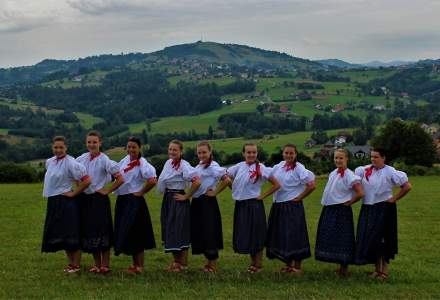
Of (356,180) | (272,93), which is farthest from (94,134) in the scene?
(272,93)

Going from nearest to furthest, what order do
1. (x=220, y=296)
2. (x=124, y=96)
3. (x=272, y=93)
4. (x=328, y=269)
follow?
(x=220, y=296), (x=328, y=269), (x=272, y=93), (x=124, y=96)

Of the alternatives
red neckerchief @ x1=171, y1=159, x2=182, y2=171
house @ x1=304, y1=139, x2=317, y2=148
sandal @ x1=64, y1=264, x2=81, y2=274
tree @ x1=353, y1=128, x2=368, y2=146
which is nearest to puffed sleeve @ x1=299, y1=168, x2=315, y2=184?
red neckerchief @ x1=171, y1=159, x2=182, y2=171

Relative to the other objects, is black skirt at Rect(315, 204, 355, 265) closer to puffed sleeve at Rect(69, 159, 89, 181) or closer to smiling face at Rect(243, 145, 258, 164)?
smiling face at Rect(243, 145, 258, 164)

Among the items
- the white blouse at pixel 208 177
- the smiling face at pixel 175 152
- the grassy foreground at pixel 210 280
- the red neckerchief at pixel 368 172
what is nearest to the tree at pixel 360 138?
the grassy foreground at pixel 210 280

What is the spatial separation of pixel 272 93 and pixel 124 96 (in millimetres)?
51758

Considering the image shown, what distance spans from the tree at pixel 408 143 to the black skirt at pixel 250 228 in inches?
1987

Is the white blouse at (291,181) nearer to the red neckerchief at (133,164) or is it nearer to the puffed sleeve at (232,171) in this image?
the puffed sleeve at (232,171)

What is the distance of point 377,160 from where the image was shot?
9.95 meters

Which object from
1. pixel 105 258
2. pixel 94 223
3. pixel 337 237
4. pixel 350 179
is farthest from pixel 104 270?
pixel 350 179

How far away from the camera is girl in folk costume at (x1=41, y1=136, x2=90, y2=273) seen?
961cm

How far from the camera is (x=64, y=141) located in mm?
9859

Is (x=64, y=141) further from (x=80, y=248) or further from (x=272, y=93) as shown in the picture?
(x=272, y=93)

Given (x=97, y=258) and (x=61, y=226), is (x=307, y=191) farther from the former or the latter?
(x=61, y=226)

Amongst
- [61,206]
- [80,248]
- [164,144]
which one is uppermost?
[61,206]
